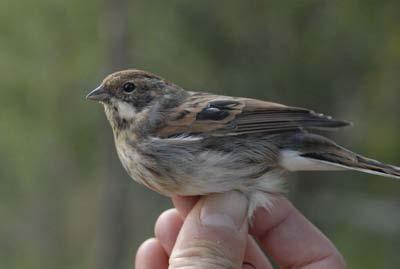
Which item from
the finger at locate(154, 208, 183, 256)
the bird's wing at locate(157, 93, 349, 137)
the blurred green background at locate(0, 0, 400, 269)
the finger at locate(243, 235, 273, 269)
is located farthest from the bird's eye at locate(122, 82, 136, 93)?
the blurred green background at locate(0, 0, 400, 269)

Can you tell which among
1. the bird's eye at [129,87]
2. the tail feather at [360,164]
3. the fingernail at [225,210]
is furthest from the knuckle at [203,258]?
the bird's eye at [129,87]

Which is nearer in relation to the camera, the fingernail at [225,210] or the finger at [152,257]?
the fingernail at [225,210]

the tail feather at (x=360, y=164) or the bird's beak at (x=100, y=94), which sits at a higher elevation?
the bird's beak at (x=100, y=94)

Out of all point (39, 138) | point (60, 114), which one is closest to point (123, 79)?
point (60, 114)

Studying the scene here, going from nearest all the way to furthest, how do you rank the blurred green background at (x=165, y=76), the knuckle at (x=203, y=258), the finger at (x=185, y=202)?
the knuckle at (x=203, y=258) → the finger at (x=185, y=202) → the blurred green background at (x=165, y=76)

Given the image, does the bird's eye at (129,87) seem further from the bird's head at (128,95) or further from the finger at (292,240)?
the finger at (292,240)

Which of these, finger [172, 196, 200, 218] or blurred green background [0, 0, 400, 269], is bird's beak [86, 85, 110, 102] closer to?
finger [172, 196, 200, 218]

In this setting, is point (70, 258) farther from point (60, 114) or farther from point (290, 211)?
point (290, 211)
